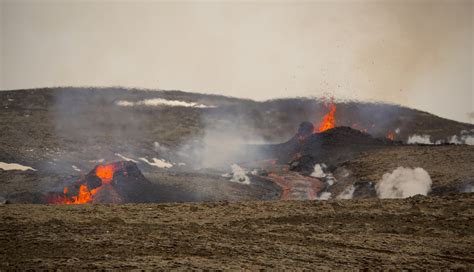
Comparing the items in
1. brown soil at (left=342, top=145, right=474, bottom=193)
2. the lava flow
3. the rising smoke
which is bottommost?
the lava flow

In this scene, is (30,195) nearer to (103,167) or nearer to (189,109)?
(103,167)

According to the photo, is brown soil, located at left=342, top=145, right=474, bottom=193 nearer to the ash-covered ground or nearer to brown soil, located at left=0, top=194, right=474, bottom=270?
the ash-covered ground

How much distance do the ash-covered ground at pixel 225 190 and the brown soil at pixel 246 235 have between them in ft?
0.21

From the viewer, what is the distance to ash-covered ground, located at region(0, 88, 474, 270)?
659 inches

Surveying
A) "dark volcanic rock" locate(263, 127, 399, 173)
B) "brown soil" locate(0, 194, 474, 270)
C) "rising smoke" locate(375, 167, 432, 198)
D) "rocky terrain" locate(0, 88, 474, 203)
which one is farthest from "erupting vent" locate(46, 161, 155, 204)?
"dark volcanic rock" locate(263, 127, 399, 173)

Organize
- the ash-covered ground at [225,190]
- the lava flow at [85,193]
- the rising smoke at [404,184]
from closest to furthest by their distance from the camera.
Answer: the ash-covered ground at [225,190] < the rising smoke at [404,184] < the lava flow at [85,193]

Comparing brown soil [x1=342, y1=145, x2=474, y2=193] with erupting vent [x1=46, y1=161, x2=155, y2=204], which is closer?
brown soil [x1=342, y1=145, x2=474, y2=193]

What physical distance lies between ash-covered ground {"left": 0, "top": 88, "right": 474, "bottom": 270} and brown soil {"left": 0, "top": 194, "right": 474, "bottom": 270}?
0.06 m

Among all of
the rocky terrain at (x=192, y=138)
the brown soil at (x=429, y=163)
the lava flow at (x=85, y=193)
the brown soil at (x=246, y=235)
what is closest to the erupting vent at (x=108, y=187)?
the lava flow at (x=85, y=193)

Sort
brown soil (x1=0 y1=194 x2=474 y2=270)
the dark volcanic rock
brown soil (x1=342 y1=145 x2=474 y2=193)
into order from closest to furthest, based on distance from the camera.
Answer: brown soil (x1=0 y1=194 x2=474 y2=270)
brown soil (x1=342 y1=145 x2=474 y2=193)
the dark volcanic rock

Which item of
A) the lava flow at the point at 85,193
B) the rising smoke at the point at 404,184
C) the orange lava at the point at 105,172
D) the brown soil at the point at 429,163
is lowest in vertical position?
the lava flow at the point at 85,193

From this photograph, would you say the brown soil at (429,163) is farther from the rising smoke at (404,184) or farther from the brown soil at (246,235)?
the brown soil at (246,235)

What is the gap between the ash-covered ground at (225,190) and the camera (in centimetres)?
1675

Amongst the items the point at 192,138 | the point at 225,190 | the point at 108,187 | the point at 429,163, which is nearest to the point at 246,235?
the point at 108,187
